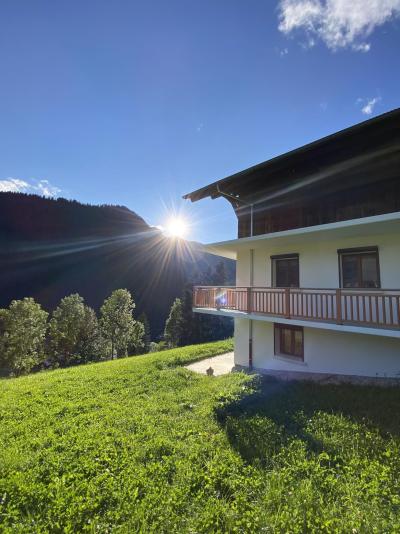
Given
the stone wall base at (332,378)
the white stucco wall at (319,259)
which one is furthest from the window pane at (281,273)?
the stone wall base at (332,378)

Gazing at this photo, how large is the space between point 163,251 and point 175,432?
11723 centimetres

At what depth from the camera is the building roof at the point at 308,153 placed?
9.00 m

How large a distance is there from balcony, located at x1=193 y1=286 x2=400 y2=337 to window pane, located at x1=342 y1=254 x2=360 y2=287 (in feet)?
1.78

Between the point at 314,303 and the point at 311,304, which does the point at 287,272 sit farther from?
the point at 311,304

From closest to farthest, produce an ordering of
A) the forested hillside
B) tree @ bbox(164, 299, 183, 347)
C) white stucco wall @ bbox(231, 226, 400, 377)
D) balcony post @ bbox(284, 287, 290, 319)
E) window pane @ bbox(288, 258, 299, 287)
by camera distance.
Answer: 1. white stucco wall @ bbox(231, 226, 400, 377)
2. balcony post @ bbox(284, 287, 290, 319)
3. window pane @ bbox(288, 258, 299, 287)
4. tree @ bbox(164, 299, 183, 347)
5. the forested hillside

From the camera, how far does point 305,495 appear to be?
13.3ft

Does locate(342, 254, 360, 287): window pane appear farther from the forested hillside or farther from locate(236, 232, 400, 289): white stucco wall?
the forested hillside

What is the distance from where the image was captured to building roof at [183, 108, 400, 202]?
9.00 metres

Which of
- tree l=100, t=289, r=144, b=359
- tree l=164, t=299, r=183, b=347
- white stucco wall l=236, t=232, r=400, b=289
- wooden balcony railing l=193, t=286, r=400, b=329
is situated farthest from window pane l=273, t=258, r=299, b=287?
tree l=164, t=299, r=183, b=347

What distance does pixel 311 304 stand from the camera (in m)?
8.75

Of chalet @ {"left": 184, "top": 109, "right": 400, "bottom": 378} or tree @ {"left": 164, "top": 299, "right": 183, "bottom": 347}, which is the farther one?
tree @ {"left": 164, "top": 299, "right": 183, "bottom": 347}

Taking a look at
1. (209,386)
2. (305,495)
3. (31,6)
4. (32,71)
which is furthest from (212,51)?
(305,495)

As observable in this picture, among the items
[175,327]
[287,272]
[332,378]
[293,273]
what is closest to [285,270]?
[287,272]

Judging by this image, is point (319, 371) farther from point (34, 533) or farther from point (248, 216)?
point (34, 533)
